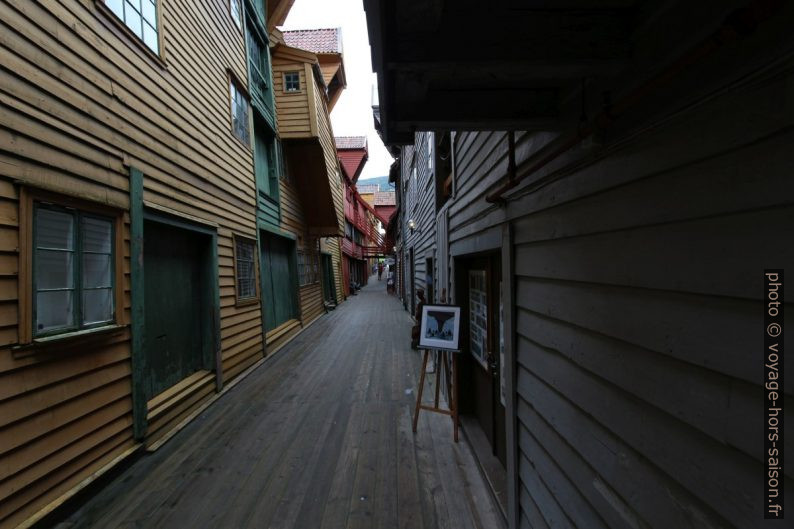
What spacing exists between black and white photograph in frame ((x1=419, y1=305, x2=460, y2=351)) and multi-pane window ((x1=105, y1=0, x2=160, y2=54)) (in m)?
4.55

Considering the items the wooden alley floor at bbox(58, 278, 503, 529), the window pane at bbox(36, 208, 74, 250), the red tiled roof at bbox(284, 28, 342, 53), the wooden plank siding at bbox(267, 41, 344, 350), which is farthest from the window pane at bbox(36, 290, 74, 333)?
the red tiled roof at bbox(284, 28, 342, 53)

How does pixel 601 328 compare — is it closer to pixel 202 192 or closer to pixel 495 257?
pixel 495 257

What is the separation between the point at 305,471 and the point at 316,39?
16.1 meters

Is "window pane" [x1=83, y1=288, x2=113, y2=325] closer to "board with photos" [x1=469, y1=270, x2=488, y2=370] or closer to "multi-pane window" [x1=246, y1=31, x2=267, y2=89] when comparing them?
"board with photos" [x1=469, y1=270, x2=488, y2=370]

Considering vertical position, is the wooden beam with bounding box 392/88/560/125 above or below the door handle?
above

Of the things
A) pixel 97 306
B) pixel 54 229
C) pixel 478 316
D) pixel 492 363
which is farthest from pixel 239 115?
pixel 492 363

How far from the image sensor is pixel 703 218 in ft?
3.13

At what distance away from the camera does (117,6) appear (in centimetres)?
366

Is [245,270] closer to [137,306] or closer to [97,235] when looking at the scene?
[137,306]

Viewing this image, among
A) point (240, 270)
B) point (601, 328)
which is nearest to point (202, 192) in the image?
point (240, 270)

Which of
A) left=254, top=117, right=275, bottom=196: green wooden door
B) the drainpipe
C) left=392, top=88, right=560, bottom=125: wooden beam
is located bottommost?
the drainpipe

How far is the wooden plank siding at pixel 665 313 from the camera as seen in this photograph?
2.70ft

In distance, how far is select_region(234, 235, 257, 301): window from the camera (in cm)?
637

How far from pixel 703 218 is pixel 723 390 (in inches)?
18.0
